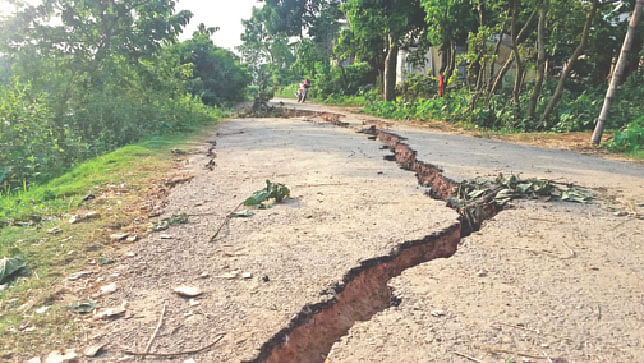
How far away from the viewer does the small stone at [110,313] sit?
68.0 inches

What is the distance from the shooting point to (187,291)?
6.29ft

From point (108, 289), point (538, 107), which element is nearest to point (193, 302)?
point (108, 289)

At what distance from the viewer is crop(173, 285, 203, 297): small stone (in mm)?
1890

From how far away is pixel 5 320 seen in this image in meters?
1.66

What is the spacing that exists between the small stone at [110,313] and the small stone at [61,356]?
0.77 ft

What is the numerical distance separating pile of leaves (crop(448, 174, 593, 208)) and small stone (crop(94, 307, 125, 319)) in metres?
2.22

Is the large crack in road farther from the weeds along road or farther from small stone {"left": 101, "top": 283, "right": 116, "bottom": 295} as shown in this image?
small stone {"left": 101, "top": 283, "right": 116, "bottom": 295}

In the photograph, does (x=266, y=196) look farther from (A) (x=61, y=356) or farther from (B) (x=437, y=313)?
(A) (x=61, y=356)

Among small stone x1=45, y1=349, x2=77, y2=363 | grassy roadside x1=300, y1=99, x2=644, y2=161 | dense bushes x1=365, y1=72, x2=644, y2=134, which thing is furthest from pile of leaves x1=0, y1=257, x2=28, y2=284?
dense bushes x1=365, y1=72, x2=644, y2=134

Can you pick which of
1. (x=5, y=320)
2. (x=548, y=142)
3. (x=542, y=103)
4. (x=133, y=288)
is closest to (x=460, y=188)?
(x=133, y=288)

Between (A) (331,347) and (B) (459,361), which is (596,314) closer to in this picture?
(B) (459,361)

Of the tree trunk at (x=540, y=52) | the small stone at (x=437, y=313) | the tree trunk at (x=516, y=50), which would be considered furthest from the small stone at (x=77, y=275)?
the tree trunk at (x=516, y=50)

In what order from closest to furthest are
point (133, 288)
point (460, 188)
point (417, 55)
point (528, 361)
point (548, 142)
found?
point (528, 361) → point (133, 288) → point (460, 188) → point (548, 142) → point (417, 55)

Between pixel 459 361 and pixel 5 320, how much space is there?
61.3 inches
